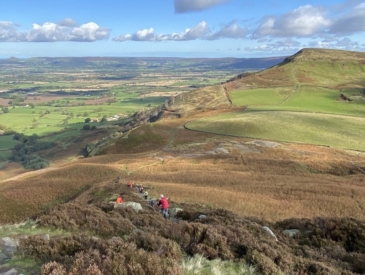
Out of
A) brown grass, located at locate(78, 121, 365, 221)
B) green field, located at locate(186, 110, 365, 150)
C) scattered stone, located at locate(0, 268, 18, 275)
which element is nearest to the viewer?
scattered stone, located at locate(0, 268, 18, 275)

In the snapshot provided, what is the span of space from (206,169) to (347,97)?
81.7 meters

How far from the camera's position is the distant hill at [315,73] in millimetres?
134375

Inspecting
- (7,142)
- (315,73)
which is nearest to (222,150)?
(7,142)

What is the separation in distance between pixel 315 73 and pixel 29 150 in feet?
388

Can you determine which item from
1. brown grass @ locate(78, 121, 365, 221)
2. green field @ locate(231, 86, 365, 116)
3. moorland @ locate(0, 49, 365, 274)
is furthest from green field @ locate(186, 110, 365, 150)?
green field @ locate(231, 86, 365, 116)

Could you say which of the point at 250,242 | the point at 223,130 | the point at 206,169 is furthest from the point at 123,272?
the point at 223,130

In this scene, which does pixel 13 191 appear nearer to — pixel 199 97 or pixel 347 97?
pixel 199 97

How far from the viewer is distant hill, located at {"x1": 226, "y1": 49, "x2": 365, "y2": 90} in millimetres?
134375

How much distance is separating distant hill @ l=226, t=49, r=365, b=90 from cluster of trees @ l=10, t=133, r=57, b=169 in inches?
2808

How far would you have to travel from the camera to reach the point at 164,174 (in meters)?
45.2

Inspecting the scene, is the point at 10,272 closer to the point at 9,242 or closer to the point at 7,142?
the point at 9,242

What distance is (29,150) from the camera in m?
117

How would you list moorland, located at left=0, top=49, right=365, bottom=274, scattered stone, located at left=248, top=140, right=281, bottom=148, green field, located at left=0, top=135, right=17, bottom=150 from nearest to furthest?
moorland, located at left=0, top=49, right=365, bottom=274 < scattered stone, located at left=248, top=140, right=281, bottom=148 < green field, located at left=0, top=135, right=17, bottom=150

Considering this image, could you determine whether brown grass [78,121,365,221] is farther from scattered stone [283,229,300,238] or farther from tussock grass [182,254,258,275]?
tussock grass [182,254,258,275]
